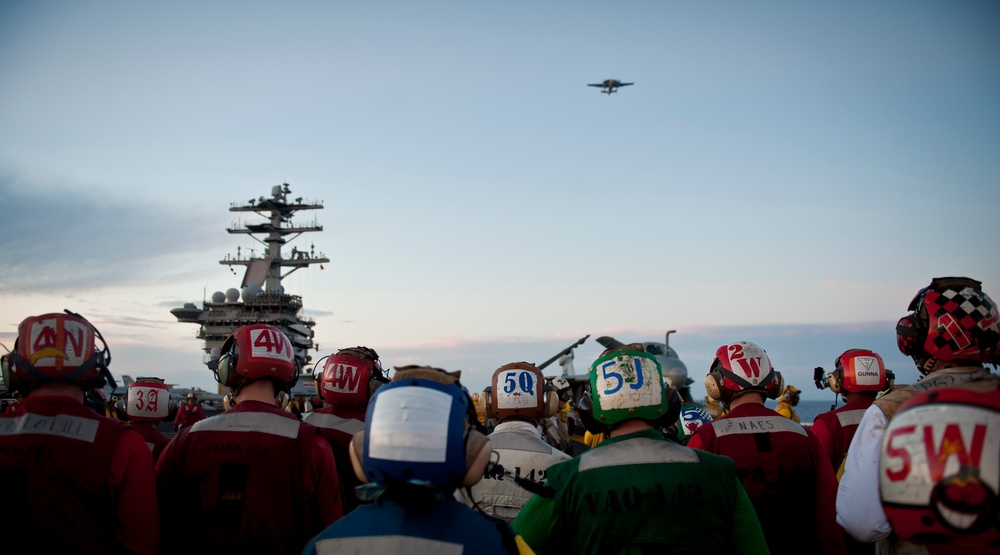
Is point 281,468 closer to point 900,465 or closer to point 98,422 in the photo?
point 98,422

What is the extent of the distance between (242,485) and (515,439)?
242cm

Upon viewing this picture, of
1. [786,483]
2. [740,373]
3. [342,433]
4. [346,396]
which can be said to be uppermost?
[740,373]

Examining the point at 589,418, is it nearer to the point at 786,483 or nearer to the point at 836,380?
the point at 786,483

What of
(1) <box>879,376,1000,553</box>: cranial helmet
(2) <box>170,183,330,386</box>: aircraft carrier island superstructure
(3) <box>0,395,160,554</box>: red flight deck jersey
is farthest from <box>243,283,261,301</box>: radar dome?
(1) <box>879,376,1000,553</box>: cranial helmet

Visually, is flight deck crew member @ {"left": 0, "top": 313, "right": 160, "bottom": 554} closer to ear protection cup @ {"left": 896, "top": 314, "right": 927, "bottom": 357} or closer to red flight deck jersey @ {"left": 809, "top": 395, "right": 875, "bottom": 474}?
ear protection cup @ {"left": 896, "top": 314, "right": 927, "bottom": 357}

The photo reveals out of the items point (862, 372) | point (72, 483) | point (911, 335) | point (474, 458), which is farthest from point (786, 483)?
point (72, 483)

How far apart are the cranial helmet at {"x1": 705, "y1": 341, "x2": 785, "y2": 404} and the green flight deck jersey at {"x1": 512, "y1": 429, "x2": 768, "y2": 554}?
2.11 m

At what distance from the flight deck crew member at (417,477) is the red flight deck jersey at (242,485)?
2027 mm

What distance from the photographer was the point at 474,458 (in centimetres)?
270

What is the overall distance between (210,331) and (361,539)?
5741 centimetres

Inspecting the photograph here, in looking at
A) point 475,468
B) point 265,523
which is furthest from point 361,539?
point 265,523

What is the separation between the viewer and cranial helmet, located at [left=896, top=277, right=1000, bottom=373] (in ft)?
11.9

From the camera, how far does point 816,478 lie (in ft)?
16.7

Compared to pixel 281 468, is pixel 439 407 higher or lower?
higher
